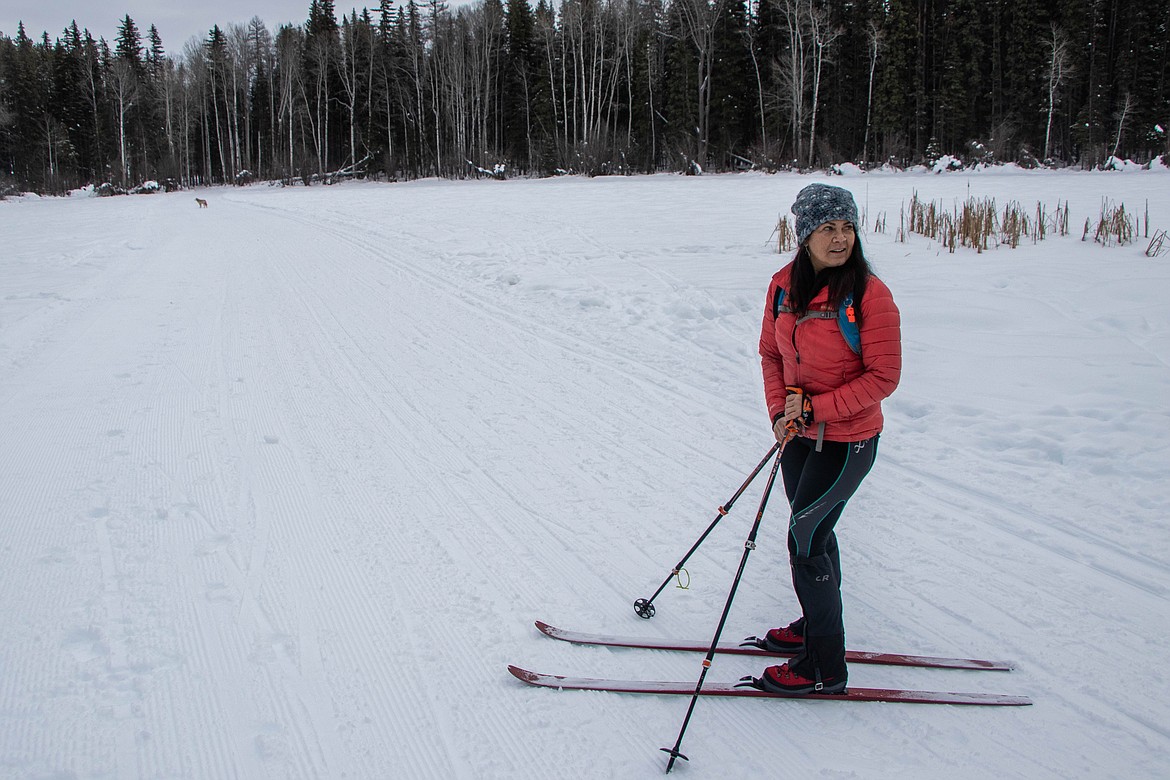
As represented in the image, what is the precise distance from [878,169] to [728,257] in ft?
70.2

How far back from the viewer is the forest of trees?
1323 inches

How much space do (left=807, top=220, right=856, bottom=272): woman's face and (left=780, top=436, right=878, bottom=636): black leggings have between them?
0.69 metres

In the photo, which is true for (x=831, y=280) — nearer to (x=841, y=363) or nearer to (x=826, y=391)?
(x=841, y=363)

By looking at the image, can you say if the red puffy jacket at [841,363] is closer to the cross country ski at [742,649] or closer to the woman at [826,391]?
the woman at [826,391]

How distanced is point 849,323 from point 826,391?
27 cm

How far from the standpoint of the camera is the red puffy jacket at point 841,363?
2461 mm

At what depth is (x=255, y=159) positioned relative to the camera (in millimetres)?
56375

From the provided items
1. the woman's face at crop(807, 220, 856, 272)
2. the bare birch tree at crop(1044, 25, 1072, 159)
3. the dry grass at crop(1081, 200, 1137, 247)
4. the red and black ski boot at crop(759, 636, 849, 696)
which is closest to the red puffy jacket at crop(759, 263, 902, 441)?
the woman's face at crop(807, 220, 856, 272)

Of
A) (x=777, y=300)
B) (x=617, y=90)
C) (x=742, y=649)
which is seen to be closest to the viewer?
(x=777, y=300)

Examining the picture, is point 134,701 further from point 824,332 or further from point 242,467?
point 824,332

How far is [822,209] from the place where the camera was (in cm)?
250

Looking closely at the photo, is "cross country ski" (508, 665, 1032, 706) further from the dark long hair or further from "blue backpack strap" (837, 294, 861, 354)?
the dark long hair

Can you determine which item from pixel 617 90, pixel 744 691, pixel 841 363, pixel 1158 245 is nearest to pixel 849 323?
pixel 841 363

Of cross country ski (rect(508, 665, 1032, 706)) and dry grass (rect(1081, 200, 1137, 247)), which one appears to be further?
dry grass (rect(1081, 200, 1137, 247))
